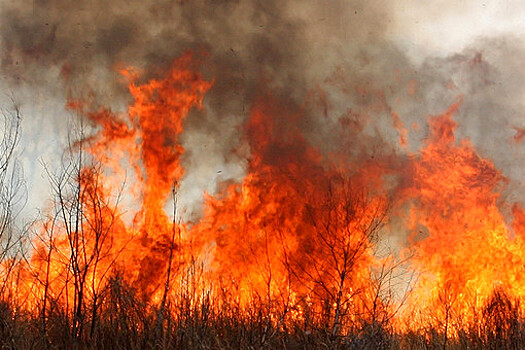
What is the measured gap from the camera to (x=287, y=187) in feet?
49.8

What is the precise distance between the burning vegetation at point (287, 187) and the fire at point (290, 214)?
0.04m

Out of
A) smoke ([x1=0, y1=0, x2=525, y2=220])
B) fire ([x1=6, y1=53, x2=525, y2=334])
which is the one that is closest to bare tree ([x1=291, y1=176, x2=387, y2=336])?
fire ([x1=6, y1=53, x2=525, y2=334])

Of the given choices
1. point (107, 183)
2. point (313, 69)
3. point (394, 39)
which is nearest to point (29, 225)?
point (107, 183)

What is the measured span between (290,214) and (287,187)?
75 cm

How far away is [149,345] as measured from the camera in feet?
30.1

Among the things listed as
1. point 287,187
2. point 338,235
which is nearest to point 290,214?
point 287,187

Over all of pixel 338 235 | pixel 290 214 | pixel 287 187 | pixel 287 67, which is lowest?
pixel 338 235

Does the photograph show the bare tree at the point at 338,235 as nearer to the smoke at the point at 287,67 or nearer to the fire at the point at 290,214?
the fire at the point at 290,214

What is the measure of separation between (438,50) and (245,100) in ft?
18.7

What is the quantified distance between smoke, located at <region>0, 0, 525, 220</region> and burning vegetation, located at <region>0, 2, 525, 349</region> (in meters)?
0.06

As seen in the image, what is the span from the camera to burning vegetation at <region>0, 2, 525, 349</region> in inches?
541

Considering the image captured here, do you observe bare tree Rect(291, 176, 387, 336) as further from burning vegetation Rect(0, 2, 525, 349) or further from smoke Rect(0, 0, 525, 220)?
smoke Rect(0, 0, 525, 220)

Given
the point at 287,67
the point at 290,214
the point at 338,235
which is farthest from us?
the point at 287,67

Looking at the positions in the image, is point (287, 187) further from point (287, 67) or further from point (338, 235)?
point (287, 67)
